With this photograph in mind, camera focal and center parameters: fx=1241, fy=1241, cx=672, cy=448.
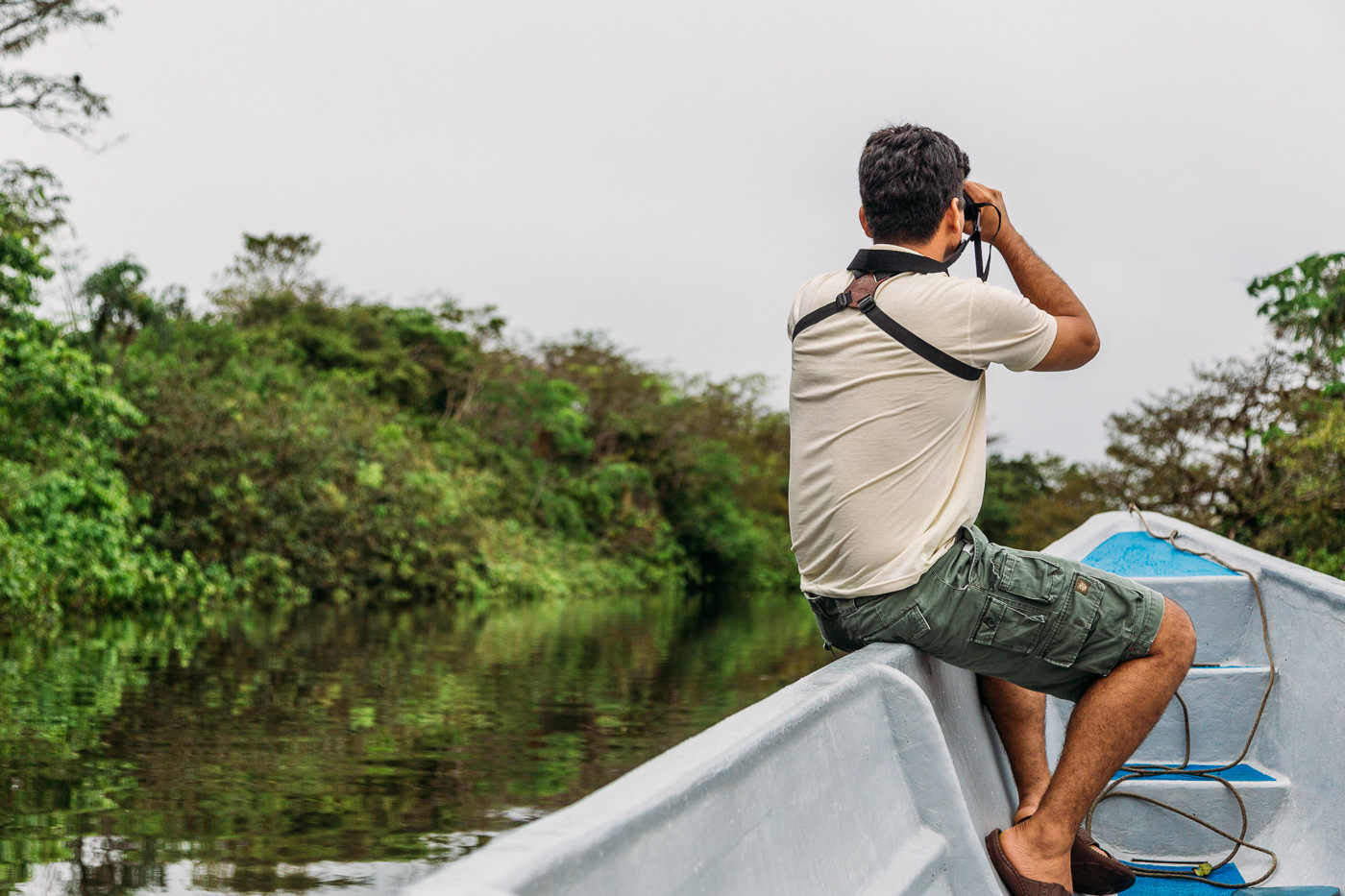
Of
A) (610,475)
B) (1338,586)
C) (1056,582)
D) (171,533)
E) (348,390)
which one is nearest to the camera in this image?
(1056,582)

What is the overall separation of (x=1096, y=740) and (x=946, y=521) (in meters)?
0.51

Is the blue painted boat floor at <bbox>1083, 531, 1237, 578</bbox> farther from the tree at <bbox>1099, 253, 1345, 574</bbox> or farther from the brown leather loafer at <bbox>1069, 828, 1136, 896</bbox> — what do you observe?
the tree at <bbox>1099, 253, 1345, 574</bbox>

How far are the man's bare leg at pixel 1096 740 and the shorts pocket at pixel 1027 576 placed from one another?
0.22 meters

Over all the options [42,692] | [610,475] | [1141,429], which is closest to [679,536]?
[610,475]

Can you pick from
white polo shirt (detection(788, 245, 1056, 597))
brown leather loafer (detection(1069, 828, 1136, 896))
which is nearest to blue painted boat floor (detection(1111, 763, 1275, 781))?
brown leather loafer (detection(1069, 828, 1136, 896))

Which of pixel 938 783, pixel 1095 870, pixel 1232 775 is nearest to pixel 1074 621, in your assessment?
pixel 938 783

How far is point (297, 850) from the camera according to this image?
12.2 feet

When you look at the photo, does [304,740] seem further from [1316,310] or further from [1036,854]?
[1316,310]

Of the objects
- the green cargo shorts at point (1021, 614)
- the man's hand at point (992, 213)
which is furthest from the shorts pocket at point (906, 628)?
the man's hand at point (992, 213)

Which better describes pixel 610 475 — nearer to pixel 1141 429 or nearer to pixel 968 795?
pixel 1141 429

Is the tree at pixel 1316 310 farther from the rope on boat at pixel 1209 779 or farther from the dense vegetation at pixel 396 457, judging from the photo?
the rope on boat at pixel 1209 779

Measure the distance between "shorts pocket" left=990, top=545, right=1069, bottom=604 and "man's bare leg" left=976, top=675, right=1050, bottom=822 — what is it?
44 centimetres

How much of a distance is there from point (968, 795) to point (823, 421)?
79 centimetres

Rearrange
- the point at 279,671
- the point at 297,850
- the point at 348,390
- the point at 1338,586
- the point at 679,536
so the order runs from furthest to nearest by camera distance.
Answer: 1. the point at 679,536
2. the point at 348,390
3. the point at 279,671
4. the point at 297,850
5. the point at 1338,586
